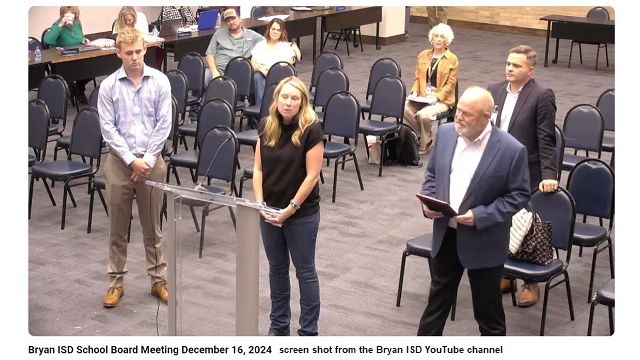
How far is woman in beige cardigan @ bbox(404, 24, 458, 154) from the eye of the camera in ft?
29.2

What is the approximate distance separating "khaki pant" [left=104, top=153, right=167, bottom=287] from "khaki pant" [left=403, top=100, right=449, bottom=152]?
3.85m

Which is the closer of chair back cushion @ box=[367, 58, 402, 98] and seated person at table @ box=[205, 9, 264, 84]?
chair back cushion @ box=[367, 58, 402, 98]

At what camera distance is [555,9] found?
17797mm

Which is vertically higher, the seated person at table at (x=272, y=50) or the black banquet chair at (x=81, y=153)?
the seated person at table at (x=272, y=50)

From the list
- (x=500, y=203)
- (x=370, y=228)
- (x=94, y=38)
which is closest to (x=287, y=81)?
(x=500, y=203)

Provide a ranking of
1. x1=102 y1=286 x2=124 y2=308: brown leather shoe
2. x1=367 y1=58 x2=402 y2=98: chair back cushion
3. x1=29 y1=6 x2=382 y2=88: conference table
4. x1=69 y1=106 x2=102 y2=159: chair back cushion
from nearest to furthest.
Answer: x1=102 y1=286 x2=124 y2=308: brown leather shoe
x1=69 y1=106 x2=102 y2=159: chair back cushion
x1=367 y1=58 x2=402 y2=98: chair back cushion
x1=29 y1=6 x2=382 y2=88: conference table

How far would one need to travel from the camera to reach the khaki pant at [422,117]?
9.00m

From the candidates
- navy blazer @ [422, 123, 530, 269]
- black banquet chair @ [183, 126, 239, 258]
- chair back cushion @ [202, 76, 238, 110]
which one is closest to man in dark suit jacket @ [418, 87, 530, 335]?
navy blazer @ [422, 123, 530, 269]

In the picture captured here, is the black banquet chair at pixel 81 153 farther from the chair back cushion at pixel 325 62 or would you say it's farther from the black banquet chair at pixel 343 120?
the chair back cushion at pixel 325 62

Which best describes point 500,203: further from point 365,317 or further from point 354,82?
point 354,82

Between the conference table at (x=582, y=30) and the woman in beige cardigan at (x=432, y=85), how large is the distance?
5.61 metres

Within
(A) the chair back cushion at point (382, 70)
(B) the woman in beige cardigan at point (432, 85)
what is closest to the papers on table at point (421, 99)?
(B) the woman in beige cardigan at point (432, 85)

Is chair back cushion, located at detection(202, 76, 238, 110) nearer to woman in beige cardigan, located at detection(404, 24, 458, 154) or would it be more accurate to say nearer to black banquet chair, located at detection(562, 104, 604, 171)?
woman in beige cardigan, located at detection(404, 24, 458, 154)

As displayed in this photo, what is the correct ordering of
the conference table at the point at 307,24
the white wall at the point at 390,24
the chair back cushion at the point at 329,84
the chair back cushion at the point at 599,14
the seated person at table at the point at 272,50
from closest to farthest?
the chair back cushion at the point at 329,84 → the seated person at table at the point at 272,50 → the conference table at the point at 307,24 → the chair back cushion at the point at 599,14 → the white wall at the point at 390,24
